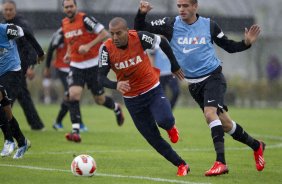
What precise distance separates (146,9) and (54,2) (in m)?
24.8

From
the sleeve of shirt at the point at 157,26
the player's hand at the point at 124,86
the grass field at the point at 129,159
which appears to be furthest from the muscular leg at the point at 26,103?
the player's hand at the point at 124,86

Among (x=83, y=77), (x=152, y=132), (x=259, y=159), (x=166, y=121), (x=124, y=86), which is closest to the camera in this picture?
(x=124, y=86)

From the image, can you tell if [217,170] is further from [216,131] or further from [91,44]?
[91,44]

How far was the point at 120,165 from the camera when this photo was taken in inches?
451

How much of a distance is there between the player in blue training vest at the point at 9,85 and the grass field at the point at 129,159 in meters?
0.24

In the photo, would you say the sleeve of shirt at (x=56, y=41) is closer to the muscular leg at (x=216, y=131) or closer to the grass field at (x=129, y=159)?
the grass field at (x=129, y=159)

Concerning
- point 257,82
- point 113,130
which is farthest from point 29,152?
point 257,82

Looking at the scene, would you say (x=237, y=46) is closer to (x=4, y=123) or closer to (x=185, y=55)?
(x=185, y=55)

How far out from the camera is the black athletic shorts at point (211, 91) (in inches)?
418

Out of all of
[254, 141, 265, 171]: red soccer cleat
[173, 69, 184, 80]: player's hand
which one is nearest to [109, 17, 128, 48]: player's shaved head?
[173, 69, 184, 80]: player's hand

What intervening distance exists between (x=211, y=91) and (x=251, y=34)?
0.93 m

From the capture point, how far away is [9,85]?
1242 centimetres

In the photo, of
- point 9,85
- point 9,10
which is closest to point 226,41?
point 9,85

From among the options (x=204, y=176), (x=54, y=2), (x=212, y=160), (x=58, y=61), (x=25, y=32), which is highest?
(x=25, y=32)
